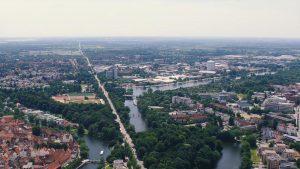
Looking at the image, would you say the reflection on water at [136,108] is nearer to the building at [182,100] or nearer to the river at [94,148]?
the building at [182,100]

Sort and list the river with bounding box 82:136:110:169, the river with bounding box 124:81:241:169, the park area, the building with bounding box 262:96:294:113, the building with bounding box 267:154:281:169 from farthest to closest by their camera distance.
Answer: the park area < the building with bounding box 262:96:294:113 < the river with bounding box 124:81:241:169 < the river with bounding box 82:136:110:169 < the building with bounding box 267:154:281:169

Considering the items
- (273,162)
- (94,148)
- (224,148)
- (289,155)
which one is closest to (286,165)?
(273,162)

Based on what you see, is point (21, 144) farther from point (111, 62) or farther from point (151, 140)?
point (111, 62)

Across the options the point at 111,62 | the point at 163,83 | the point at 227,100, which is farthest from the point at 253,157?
the point at 111,62

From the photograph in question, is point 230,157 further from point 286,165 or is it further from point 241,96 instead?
point 241,96

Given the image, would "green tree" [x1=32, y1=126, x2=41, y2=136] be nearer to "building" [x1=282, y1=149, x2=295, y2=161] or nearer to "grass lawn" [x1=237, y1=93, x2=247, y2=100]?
"building" [x1=282, y1=149, x2=295, y2=161]

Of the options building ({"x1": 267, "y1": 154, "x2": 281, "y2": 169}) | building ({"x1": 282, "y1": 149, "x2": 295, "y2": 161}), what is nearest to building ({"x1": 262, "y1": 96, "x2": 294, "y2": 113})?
building ({"x1": 282, "y1": 149, "x2": 295, "y2": 161})
